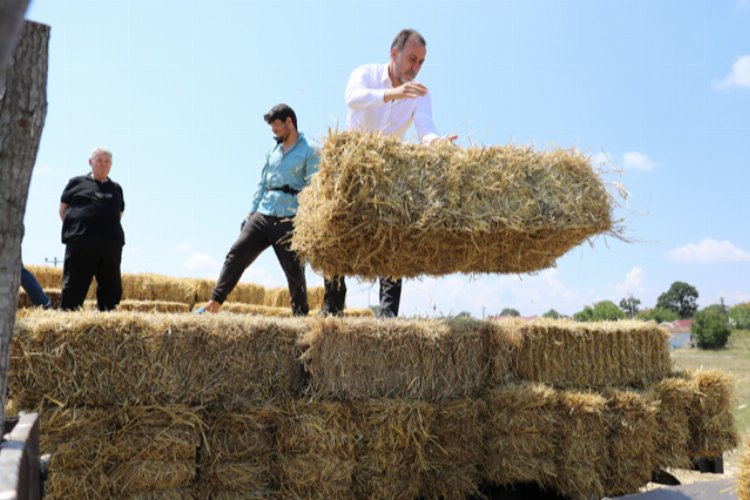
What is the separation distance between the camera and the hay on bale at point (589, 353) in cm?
441

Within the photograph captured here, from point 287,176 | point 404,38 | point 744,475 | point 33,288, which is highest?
point 404,38

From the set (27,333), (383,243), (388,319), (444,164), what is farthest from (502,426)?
(27,333)

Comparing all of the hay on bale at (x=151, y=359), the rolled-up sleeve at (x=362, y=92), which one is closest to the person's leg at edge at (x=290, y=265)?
the rolled-up sleeve at (x=362, y=92)

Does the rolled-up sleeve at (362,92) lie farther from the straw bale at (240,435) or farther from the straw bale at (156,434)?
the straw bale at (156,434)

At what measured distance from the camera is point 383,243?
3.83 m

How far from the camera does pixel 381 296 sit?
5.18 meters

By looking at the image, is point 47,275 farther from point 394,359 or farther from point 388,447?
point 388,447

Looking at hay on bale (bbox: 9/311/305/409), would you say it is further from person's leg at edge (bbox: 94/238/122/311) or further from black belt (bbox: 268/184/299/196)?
person's leg at edge (bbox: 94/238/122/311)

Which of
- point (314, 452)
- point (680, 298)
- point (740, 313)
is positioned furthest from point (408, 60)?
point (680, 298)

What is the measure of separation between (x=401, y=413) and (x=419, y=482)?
0.45 metres

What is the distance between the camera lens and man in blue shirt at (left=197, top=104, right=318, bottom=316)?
5.22 meters

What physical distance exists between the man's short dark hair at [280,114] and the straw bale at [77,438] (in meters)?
2.95

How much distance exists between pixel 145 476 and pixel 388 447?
135 centimetres

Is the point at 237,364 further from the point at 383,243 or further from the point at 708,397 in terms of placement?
the point at 708,397
